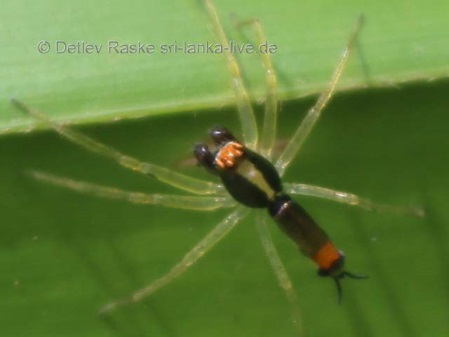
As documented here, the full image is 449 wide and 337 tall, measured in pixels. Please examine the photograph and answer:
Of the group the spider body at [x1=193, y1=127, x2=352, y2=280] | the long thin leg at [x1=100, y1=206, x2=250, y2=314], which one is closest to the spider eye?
the spider body at [x1=193, y1=127, x2=352, y2=280]

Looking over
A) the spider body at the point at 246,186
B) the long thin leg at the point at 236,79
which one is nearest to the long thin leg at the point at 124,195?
the spider body at the point at 246,186

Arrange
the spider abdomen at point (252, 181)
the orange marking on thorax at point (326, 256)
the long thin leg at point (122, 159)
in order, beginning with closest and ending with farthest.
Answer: the long thin leg at point (122, 159) < the orange marking on thorax at point (326, 256) < the spider abdomen at point (252, 181)

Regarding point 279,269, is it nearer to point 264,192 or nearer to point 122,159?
point 264,192

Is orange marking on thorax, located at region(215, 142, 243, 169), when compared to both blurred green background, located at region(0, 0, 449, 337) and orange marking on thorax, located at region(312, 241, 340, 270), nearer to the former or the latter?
blurred green background, located at region(0, 0, 449, 337)

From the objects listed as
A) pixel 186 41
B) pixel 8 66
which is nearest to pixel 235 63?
pixel 186 41

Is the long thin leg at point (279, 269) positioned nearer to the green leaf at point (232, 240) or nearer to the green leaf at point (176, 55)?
the green leaf at point (232, 240)

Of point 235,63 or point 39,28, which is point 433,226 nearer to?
point 235,63

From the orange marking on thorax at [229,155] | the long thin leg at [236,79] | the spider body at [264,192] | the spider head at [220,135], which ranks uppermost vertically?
the long thin leg at [236,79]
